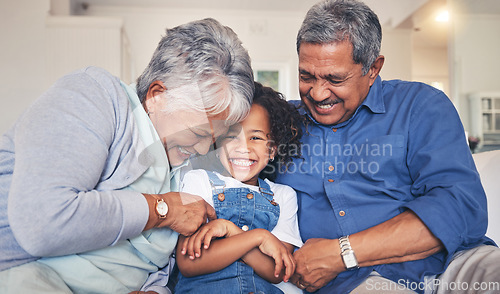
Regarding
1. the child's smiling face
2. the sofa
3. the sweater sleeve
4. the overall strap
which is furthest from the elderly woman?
the sofa

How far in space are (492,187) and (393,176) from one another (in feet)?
1.33

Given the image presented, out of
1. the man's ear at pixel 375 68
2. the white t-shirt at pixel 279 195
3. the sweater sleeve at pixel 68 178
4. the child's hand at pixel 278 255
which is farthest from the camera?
the man's ear at pixel 375 68

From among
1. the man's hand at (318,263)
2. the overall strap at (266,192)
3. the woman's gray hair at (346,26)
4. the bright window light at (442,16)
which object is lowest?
the man's hand at (318,263)

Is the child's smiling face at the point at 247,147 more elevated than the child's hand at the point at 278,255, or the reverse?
the child's smiling face at the point at 247,147

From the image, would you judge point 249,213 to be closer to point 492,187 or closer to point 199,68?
point 199,68

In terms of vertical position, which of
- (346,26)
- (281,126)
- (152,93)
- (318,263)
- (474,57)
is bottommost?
(318,263)

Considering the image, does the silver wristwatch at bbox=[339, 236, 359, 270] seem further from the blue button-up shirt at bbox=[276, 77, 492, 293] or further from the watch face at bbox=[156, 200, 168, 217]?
the watch face at bbox=[156, 200, 168, 217]

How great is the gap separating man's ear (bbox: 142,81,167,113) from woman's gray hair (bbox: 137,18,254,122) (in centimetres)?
1

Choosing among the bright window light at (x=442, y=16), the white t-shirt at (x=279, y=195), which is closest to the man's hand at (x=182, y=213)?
the white t-shirt at (x=279, y=195)

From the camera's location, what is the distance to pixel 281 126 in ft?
4.42

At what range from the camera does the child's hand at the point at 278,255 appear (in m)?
1.05

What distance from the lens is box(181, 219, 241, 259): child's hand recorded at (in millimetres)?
1033

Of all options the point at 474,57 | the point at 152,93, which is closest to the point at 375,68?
the point at 152,93

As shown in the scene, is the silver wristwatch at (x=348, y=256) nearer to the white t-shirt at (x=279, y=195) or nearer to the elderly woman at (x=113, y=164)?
the white t-shirt at (x=279, y=195)
